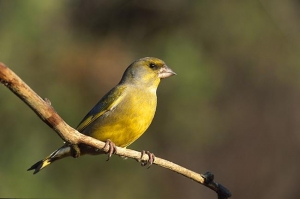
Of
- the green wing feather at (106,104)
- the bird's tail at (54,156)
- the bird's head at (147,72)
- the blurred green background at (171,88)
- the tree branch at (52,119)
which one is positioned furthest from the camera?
the blurred green background at (171,88)

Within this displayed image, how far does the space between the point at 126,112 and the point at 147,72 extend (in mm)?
628

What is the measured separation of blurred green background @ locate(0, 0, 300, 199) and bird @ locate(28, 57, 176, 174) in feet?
13.5

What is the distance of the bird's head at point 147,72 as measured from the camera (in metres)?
6.05

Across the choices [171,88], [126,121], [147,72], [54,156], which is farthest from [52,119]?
[171,88]

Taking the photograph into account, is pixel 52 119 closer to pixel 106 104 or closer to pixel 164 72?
pixel 106 104

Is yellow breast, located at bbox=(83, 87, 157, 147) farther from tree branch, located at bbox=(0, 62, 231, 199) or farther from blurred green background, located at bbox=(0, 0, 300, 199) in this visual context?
blurred green background, located at bbox=(0, 0, 300, 199)

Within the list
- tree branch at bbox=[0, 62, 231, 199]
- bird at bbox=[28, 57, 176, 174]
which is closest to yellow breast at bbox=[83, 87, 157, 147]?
bird at bbox=[28, 57, 176, 174]

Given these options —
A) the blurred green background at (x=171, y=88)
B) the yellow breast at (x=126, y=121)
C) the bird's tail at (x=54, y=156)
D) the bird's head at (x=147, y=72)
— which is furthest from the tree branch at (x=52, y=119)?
the blurred green background at (x=171, y=88)

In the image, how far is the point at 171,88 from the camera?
12.8 meters

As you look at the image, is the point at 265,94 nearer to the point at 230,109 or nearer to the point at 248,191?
the point at 230,109

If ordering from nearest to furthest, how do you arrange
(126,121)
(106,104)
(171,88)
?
1. (126,121)
2. (106,104)
3. (171,88)

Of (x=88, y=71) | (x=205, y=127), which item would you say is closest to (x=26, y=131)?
(x=88, y=71)

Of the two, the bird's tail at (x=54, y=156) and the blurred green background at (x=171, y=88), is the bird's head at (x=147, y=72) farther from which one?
the blurred green background at (x=171, y=88)

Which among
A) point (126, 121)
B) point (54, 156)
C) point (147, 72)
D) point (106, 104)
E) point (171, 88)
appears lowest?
point (54, 156)
